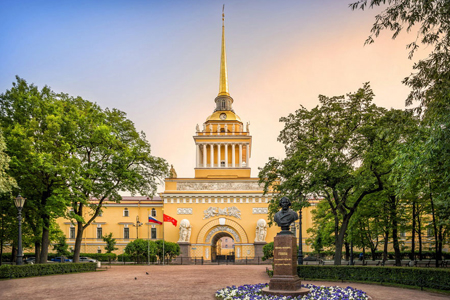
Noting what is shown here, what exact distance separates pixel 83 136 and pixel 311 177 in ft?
51.7

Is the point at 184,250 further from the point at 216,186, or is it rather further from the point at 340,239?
the point at 340,239

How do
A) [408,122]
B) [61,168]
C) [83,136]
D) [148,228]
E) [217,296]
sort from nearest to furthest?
[408,122]
[217,296]
[61,168]
[83,136]
[148,228]

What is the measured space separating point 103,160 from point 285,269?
61.5ft

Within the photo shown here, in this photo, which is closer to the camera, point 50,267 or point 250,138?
point 50,267

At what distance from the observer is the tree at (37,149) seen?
2405 cm

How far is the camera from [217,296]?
46.2 ft

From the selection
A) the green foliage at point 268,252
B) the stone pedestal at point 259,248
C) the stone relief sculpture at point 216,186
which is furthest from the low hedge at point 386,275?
the stone relief sculpture at point 216,186

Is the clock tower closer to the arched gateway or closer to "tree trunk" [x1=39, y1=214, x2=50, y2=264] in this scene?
the arched gateway

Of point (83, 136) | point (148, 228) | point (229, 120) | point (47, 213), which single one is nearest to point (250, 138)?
point (229, 120)

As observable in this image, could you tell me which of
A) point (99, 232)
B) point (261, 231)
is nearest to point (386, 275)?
point (261, 231)

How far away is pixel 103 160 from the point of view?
28953 millimetres

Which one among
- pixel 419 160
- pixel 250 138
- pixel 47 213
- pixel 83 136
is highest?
pixel 250 138

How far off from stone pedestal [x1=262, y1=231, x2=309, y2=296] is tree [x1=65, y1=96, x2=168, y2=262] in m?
15.2

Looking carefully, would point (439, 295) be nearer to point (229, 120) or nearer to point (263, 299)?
point (263, 299)
